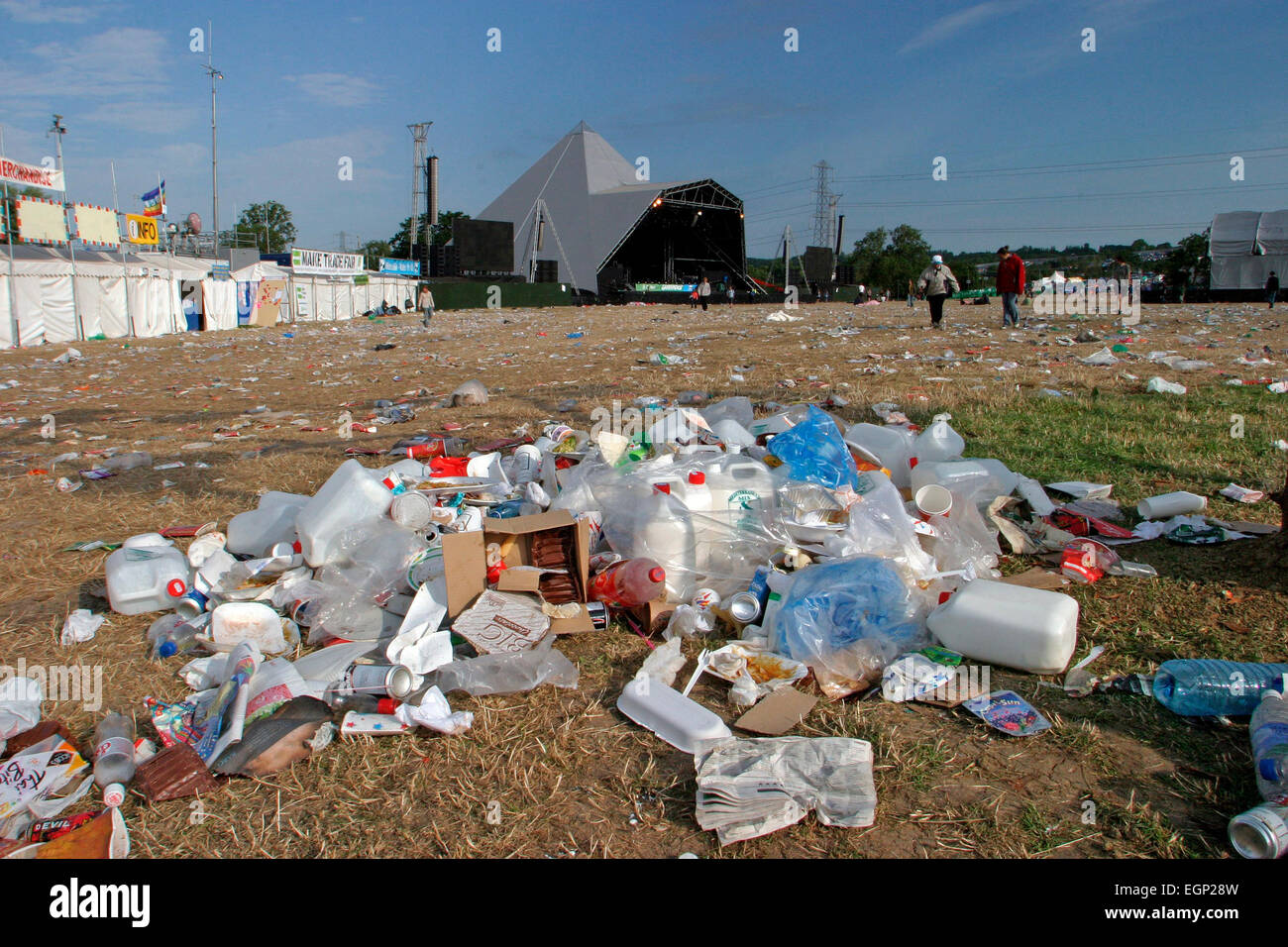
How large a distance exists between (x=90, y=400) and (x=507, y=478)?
6.50m

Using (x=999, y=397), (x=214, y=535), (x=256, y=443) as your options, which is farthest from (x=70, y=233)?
(x=999, y=397)

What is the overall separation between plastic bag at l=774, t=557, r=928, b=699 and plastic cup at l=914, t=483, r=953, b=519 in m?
0.54

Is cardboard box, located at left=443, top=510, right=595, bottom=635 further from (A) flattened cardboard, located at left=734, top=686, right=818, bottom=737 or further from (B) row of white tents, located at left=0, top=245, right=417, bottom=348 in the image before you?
(B) row of white tents, located at left=0, top=245, right=417, bottom=348

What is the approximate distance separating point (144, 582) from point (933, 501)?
2.99 m

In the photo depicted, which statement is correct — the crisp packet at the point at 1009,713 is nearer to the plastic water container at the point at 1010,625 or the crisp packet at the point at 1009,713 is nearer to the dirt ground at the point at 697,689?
the dirt ground at the point at 697,689

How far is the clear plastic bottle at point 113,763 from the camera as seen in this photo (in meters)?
1.73

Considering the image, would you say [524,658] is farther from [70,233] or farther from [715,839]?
[70,233]

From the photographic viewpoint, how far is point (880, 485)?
9.46 ft

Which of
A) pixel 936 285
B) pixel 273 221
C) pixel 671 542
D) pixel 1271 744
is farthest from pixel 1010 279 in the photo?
pixel 273 221

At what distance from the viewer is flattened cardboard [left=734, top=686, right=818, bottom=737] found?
1895mm

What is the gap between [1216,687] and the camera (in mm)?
1865

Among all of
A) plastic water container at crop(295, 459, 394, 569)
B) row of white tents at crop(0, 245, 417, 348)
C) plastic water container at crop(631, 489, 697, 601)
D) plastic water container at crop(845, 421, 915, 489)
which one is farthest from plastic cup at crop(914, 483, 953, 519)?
row of white tents at crop(0, 245, 417, 348)

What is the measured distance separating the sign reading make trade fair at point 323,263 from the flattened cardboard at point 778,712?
3422cm

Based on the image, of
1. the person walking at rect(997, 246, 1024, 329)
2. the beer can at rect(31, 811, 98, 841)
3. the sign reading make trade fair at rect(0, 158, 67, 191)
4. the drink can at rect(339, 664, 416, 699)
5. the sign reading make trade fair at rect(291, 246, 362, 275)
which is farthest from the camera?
the sign reading make trade fair at rect(291, 246, 362, 275)
